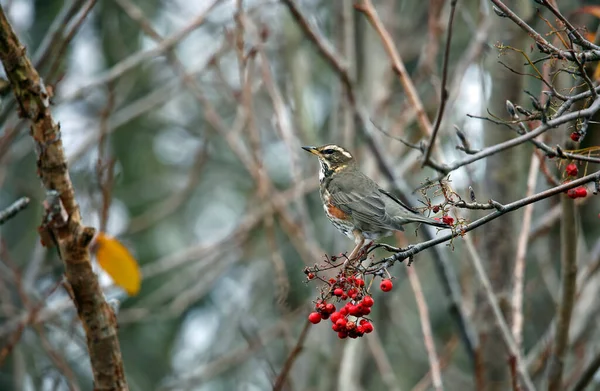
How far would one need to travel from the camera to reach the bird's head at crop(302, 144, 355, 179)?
5105 mm

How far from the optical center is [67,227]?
3.20 m

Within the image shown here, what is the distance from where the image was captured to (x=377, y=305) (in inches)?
292

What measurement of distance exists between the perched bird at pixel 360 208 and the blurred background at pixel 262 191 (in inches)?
19.9

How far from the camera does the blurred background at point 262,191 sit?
A: 213 inches

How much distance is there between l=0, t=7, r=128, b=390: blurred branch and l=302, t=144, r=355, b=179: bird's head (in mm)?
2194

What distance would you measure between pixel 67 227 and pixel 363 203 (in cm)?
186

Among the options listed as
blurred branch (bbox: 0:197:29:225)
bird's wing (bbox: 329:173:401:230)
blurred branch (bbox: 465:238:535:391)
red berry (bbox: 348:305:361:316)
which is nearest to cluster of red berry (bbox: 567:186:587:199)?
red berry (bbox: 348:305:361:316)

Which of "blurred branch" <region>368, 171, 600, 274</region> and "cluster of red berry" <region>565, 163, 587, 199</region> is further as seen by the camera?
"cluster of red berry" <region>565, 163, 587, 199</region>

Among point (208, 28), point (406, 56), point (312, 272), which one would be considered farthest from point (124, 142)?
point (312, 272)

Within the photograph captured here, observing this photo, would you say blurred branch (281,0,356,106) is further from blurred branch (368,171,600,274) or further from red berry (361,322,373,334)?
blurred branch (368,171,600,274)

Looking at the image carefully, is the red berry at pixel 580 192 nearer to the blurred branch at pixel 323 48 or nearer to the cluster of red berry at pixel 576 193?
the cluster of red berry at pixel 576 193

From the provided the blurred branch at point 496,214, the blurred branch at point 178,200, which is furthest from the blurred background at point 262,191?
the blurred branch at point 496,214

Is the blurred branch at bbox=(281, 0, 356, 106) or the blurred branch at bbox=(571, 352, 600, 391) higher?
the blurred branch at bbox=(281, 0, 356, 106)

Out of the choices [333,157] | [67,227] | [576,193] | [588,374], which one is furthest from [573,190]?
[333,157]
